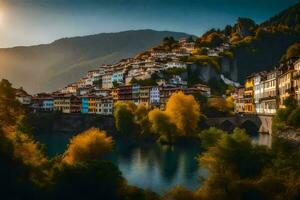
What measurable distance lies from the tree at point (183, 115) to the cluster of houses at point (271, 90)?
39.0 ft

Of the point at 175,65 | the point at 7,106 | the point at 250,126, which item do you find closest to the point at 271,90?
the point at 250,126

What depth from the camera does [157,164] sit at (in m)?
51.9

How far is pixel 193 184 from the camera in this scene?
3978 cm

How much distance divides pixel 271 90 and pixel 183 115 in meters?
15.3

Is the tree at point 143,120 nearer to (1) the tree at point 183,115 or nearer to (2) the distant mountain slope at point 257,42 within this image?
(1) the tree at point 183,115

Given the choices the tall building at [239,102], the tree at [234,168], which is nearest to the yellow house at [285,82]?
the tall building at [239,102]

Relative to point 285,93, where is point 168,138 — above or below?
below

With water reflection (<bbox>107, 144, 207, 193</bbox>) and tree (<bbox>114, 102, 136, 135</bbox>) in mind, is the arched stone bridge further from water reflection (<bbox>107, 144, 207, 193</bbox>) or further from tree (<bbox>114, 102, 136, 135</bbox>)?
water reflection (<bbox>107, 144, 207, 193</bbox>)

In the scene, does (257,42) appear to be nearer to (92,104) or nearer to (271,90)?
(92,104)

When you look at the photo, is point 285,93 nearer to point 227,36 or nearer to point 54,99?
point 54,99

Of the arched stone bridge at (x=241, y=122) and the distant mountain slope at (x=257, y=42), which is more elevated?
the distant mountain slope at (x=257, y=42)

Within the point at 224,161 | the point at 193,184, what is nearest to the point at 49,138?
the point at 193,184

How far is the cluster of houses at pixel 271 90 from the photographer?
2591 inches

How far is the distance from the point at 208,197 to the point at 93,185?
19.1ft
